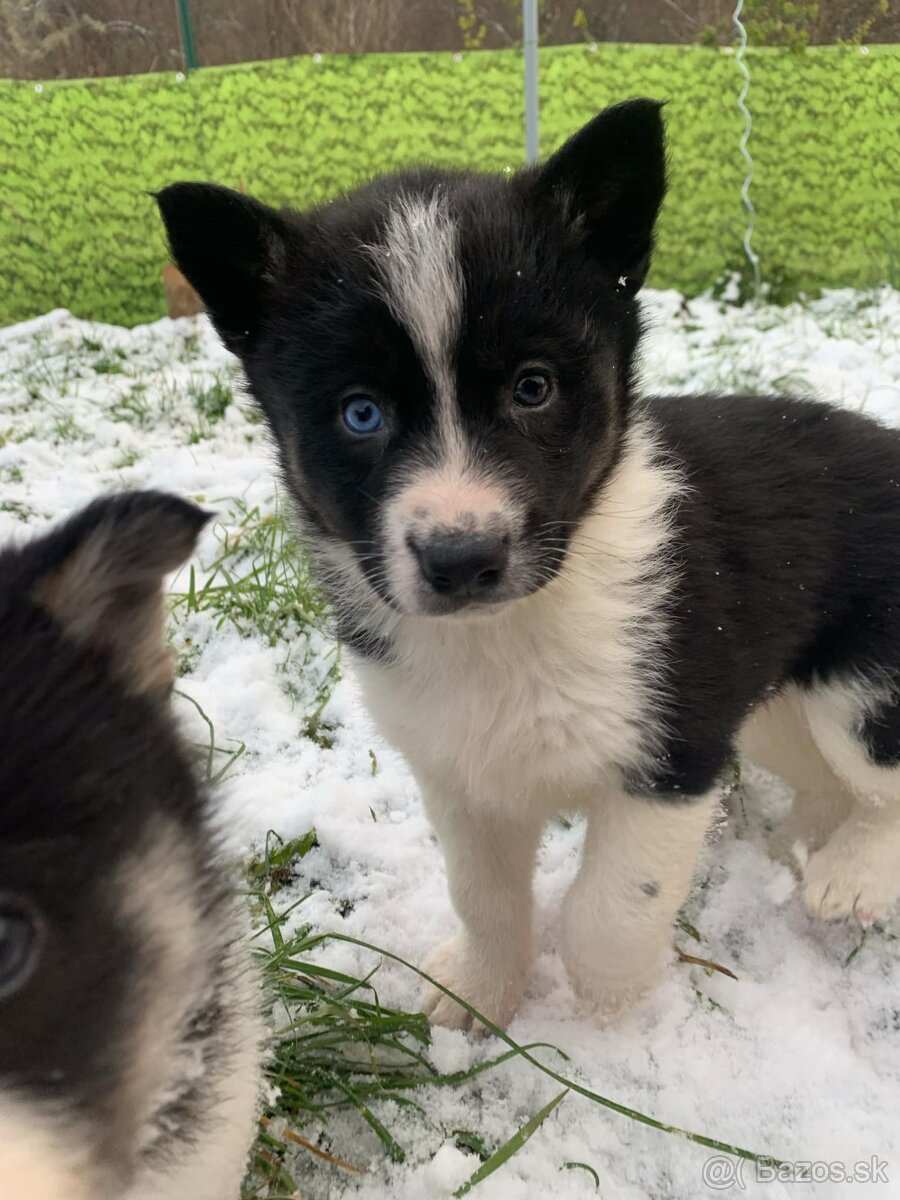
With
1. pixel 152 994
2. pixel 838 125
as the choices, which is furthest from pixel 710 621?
pixel 838 125

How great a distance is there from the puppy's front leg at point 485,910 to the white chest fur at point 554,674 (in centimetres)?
19

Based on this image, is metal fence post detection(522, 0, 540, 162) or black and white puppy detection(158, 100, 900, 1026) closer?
black and white puppy detection(158, 100, 900, 1026)

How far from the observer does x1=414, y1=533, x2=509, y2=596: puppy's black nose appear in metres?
1.58

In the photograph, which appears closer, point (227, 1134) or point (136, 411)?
point (227, 1134)

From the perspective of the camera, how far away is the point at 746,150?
7.18 meters

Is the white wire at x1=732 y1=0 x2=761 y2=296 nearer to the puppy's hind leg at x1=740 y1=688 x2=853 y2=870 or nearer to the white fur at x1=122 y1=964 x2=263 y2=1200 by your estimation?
the puppy's hind leg at x1=740 y1=688 x2=853 y2=870

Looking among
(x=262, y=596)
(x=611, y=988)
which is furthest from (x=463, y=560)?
(x=262, y=596)

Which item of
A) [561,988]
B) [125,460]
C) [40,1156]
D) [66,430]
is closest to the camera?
[40,1156]

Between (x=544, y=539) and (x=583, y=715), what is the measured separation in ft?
1.23

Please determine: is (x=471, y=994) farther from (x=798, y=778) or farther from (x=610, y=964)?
(x=798, y=778)

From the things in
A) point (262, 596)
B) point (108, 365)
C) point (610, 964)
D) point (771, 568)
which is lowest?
point (108, 365)

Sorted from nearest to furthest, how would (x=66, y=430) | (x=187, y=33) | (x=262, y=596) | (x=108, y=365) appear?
(x=262, y=596) < (x=66, y=430) < (x=108, y=365) < (x=187, y=33)

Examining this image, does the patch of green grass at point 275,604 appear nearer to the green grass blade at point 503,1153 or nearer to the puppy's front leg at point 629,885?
the puppy's front leg at point 629,885

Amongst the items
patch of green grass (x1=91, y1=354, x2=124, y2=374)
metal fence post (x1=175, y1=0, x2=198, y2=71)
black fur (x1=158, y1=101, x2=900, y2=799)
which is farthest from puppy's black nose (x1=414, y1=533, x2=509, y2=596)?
metal fence post (x1=175, y1=0, x2=198, y2=71)
